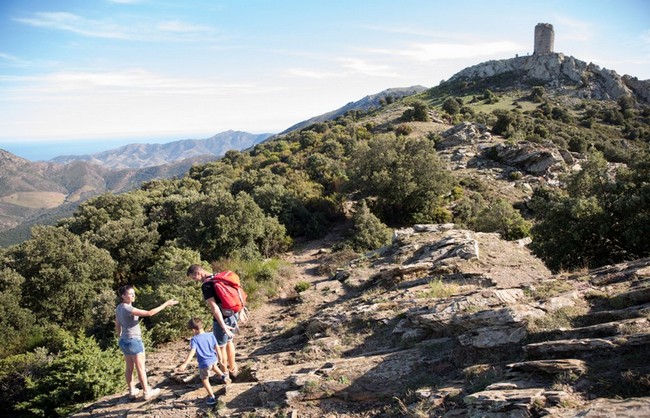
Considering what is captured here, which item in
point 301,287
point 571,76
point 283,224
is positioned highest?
point 571,76

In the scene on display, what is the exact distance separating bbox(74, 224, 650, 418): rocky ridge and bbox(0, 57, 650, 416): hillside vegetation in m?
2.77

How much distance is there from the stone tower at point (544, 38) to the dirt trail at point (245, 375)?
91092mm

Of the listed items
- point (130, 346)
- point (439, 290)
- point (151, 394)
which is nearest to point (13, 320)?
point (151, 394)

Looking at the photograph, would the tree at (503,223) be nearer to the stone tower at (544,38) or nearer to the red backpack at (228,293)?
the red backpack at (228,293)

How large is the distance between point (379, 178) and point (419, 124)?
27159 millimetres

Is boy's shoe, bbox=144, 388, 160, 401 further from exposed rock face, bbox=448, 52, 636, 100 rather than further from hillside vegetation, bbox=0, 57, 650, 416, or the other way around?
exposed rock face, bbox=448, 52, 636, 100

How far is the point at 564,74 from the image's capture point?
7612 centimetres

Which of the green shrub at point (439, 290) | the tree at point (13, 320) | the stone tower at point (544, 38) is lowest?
the tree at point (13, 320)

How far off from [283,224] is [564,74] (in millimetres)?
77240

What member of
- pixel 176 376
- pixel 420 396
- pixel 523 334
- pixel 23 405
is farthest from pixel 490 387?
pixel 23 405

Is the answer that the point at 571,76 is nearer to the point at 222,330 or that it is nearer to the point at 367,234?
the point at 367,234

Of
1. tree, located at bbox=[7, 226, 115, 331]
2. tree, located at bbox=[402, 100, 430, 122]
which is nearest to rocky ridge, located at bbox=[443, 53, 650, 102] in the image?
tree, located at bbox=[402, 100, 430, 122]

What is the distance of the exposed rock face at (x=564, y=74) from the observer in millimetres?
71750

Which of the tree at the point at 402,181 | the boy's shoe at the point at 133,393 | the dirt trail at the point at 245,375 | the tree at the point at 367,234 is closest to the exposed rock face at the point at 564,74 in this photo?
the tree at the point at 402,181
